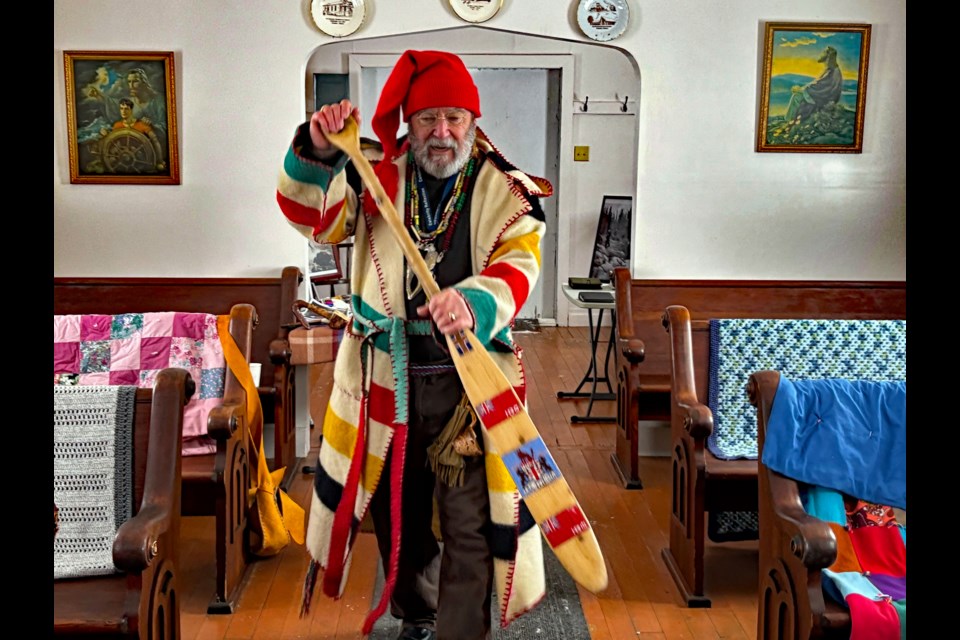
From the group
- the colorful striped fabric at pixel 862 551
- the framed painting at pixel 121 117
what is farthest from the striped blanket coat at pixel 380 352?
the framed painting at pixel 121 117

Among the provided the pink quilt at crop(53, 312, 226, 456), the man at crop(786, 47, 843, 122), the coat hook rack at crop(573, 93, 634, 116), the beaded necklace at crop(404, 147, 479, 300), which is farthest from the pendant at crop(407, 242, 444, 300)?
the coat hook rack at crop(573, 93, 634, 116)

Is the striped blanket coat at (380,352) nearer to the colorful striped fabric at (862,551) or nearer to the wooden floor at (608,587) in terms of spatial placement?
the wooden floor at (608,587)

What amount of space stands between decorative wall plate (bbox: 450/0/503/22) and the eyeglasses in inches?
91.4

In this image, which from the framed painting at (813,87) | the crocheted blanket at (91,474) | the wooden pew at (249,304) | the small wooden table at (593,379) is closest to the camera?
the crocheted blanket at (91,474)

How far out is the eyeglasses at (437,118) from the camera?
2.53 m

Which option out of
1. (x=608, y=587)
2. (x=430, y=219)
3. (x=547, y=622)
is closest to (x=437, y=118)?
(x=430, y=219)

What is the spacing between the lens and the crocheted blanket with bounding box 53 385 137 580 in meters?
2.45

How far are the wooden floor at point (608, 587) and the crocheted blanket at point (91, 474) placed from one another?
0.82 metres

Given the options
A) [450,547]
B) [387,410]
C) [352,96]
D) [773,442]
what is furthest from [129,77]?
[352,96]

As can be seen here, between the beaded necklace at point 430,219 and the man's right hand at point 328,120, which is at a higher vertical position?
the man's right hand at point 328,120

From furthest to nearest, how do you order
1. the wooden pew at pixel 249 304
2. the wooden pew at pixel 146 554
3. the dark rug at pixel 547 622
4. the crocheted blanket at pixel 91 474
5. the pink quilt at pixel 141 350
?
1. the wooden pew at pixel 249 304
2. the pink quilt at pixel 141 350
3. the dark rug at pixel 547 622
4. the crocheted blanket at pixel 91 474
5. the wooden pew at pixel 146 554

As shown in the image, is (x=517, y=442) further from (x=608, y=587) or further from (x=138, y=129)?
(x=138, y=129)
